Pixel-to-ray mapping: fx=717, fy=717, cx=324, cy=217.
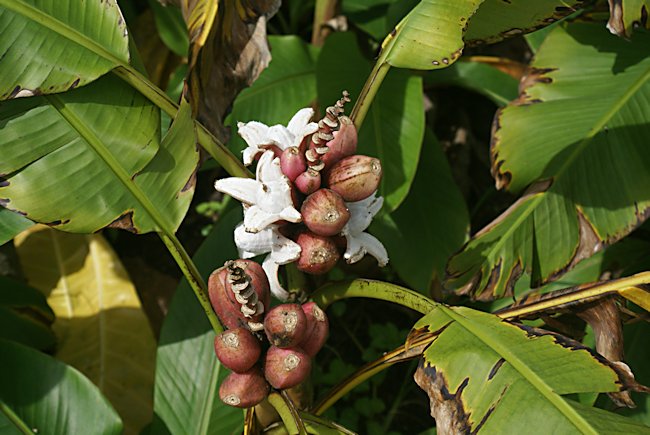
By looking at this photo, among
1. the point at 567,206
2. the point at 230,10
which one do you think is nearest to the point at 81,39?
the point at 230,10

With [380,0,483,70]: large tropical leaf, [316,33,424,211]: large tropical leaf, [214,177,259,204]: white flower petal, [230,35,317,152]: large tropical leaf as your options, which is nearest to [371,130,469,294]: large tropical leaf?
[316,33,424,211]: large tropical leaf

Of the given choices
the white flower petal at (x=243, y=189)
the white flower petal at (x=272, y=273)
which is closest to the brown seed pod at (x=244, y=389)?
the white flower petal at (x=272, y=273)

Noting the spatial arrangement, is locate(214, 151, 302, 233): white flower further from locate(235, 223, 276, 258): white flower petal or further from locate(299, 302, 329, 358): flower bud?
locate(299, 302, 329, 358): flower bud

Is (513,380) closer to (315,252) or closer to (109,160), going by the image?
(315,252)

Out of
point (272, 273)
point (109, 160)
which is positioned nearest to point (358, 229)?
point (272, 273)

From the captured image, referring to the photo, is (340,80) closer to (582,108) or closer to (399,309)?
(582,108)

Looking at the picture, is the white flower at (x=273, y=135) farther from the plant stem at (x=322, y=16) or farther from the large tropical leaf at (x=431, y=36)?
the plant stem at (x=322, y=16)
